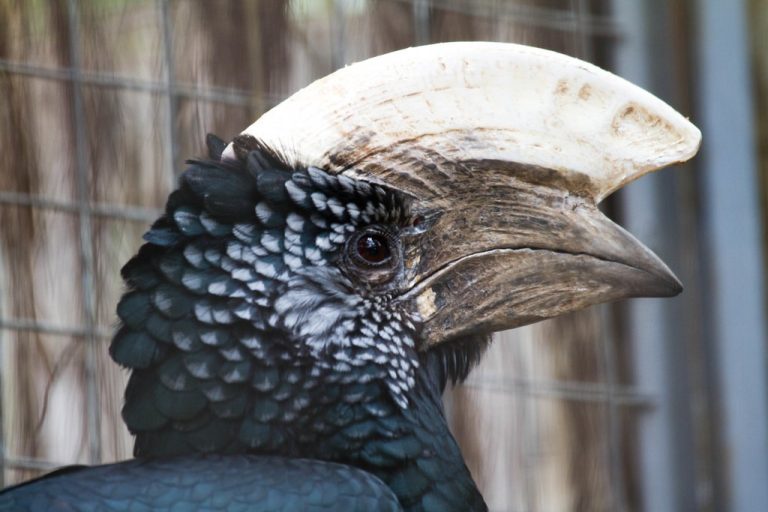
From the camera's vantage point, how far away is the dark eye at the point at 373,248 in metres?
2.40

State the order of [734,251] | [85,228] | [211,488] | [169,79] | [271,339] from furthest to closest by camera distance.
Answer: [734,251], [169,79], [85,228], [271,339], [211,488]

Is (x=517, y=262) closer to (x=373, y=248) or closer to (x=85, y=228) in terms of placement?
(x=373, y=248)

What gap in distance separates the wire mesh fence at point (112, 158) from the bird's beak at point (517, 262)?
1.26m

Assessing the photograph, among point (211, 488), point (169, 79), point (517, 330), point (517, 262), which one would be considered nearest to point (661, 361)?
point (517, 330)

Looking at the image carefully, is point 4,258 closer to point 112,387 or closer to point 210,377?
point 112,387

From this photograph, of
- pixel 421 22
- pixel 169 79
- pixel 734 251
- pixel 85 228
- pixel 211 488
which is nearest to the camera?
pixel 211 488

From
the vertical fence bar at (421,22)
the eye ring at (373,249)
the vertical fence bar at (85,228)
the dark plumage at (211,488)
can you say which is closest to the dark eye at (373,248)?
the eye ring at (373,249)

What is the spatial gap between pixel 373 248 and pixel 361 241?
23 millimetres

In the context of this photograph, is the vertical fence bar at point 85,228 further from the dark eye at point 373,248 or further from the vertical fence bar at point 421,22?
the dark eye at point 373,248

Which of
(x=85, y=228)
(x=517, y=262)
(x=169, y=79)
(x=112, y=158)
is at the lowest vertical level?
(x=517, y=262)

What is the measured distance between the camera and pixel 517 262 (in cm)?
242

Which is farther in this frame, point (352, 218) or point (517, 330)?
point (517, 330)

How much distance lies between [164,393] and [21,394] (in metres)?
1.26

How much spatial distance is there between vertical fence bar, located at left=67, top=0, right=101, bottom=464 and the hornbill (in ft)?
Result: 3.59
